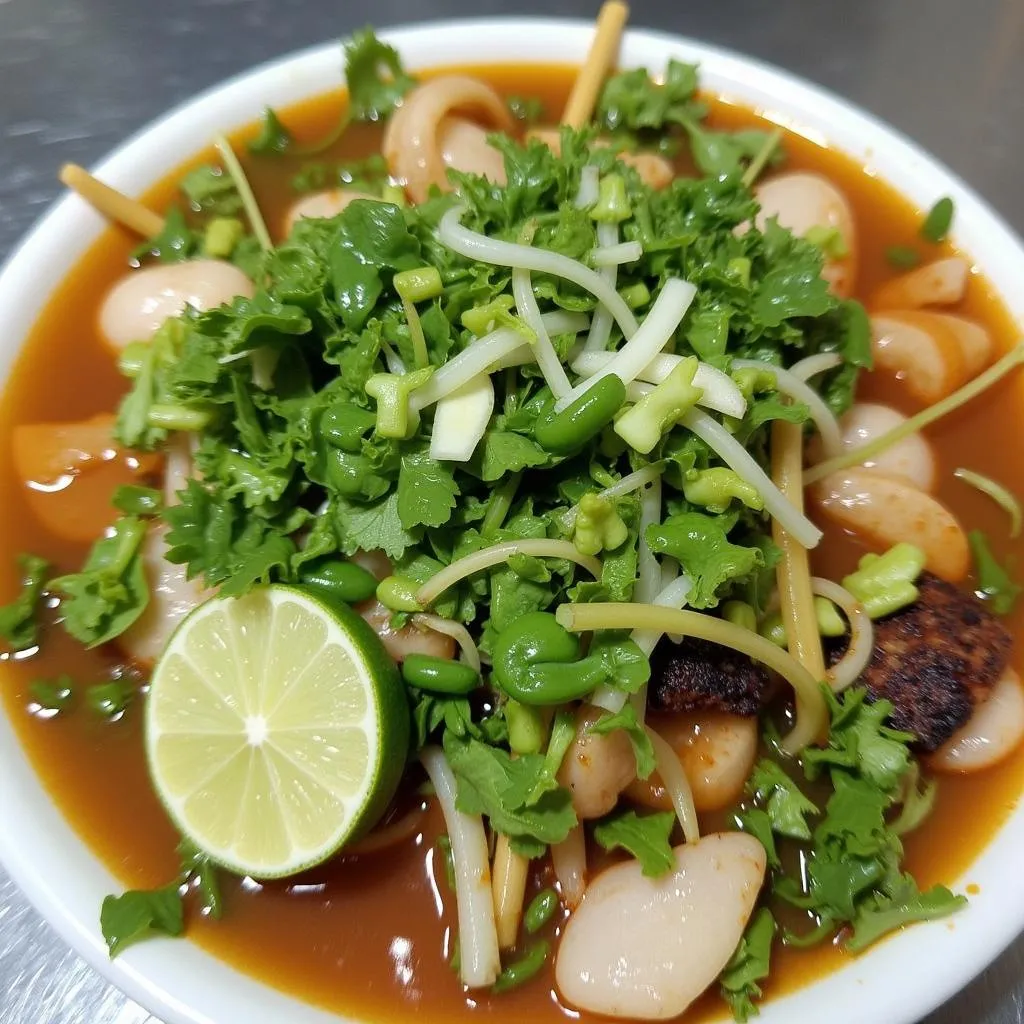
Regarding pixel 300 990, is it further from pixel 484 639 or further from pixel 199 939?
pixel 484 639

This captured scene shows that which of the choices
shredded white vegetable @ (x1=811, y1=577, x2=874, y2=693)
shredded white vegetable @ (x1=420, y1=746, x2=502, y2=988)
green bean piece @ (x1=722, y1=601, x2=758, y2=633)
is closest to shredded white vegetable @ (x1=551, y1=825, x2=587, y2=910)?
shredded white vegetable @ (x1=420, y1=746, x2=502, y2=988)

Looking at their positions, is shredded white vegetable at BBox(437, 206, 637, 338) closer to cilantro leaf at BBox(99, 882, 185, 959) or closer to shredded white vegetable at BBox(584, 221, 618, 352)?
shredded white vegetable at BBox(584, 221, 618, 352)

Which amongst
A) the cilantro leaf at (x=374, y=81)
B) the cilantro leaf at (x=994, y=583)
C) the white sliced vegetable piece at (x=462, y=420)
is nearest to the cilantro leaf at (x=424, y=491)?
the white sliced vegetable piece at (x=462, y=420)

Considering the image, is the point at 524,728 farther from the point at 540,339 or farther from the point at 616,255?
the point at 616,255

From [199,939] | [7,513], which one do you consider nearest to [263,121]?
[7,513]

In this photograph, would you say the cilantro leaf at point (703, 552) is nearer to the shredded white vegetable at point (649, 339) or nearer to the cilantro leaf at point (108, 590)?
the shredded white vegetable at point (649, 339)

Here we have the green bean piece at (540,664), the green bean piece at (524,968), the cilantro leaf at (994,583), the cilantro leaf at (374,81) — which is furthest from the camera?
the cilantro leaf at (374,81)

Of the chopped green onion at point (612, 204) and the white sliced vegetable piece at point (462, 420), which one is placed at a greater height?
the chopped green onion at point (612, 204)

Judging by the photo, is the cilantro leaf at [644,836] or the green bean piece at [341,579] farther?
the green bean piece at [341,579]
